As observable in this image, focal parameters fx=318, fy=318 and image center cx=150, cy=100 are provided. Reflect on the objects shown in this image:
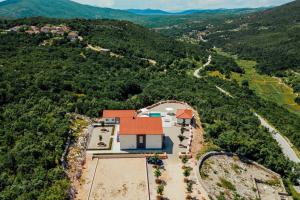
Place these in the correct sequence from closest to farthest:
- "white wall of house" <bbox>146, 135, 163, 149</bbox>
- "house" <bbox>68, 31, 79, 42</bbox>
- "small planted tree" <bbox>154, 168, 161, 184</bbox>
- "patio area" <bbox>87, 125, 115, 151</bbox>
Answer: "small planted tree" <bbox>154, 168, 161, 184</bbox>
"white wall of house" <bbox>146, 135, 163, 149</bbox>
"patio area" <bbox>87, 125, 115, 151</bbox>
"house" <bbox>68, 31, 79, 42</bbox>

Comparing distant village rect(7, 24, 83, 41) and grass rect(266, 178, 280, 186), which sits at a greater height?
distant village rect(7, 24, 83, 41)

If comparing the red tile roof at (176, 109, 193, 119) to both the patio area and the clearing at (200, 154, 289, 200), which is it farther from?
the patio area

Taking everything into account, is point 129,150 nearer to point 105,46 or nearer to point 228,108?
point 228,108

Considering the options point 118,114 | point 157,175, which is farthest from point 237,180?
point 118,114

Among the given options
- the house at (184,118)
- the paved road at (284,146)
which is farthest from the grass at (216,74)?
the house at (184,118)

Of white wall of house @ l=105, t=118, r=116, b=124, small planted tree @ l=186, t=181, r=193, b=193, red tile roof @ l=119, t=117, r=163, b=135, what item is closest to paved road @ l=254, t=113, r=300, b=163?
red tile roof @ l=119, t=117, r=163, b=135

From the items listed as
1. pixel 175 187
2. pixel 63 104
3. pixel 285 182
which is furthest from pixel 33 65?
pixel 285 182

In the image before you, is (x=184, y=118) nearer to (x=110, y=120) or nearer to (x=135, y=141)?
(x=135, y=141)

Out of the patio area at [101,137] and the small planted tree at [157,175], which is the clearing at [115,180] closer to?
the small planted tree at [157,175]
